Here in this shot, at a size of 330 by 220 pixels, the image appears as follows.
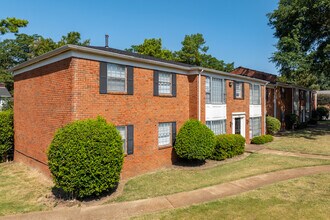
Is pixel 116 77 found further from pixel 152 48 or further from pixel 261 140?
pixel 152 48

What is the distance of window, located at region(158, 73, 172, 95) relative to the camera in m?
13.5

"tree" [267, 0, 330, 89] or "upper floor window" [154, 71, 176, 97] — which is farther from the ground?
"tree" [267, 0, 330, 89]

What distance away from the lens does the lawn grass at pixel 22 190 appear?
8328 millimetres

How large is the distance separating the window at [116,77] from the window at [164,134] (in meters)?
3.47

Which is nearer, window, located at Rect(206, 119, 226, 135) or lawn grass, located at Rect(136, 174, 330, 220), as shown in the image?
lawn grass, located at Rect(136, 174, 330, 220)

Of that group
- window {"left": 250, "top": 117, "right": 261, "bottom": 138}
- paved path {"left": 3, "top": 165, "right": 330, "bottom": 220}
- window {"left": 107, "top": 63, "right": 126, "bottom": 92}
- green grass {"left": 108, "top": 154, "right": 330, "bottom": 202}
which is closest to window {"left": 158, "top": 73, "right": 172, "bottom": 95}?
window {"left": 107, "top": 63, "right": 126, "bottom": 92}

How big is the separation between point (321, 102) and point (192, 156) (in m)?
52.0

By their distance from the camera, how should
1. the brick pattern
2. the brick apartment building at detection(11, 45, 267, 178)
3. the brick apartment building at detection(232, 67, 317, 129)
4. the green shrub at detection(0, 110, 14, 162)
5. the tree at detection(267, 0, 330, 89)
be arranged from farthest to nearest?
the brick apartment building at detection(232, 67, 317, 129), the tree at detection(267, 0, 330, 89), the green shrub at detection(0, 110, 14, 162), the brick apartment building at detection(11, 45, 267, 178), the brick pattern

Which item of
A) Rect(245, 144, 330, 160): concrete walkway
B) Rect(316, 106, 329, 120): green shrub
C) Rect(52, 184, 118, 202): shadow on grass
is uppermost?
Rect(316, 106, 329, 120): green shrub

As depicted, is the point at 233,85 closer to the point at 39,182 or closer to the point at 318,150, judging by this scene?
the point at 318,150

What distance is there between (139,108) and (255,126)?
561 inches

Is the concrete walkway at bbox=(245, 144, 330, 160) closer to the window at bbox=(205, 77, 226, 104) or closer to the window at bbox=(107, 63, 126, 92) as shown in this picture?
the window at bbox=(205, 77, 226, 104)

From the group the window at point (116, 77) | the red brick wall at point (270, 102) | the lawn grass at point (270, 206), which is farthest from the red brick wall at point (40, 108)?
the red brick wall at point (270, 102)

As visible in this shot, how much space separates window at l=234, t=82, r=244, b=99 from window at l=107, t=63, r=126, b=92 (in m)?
10.7
